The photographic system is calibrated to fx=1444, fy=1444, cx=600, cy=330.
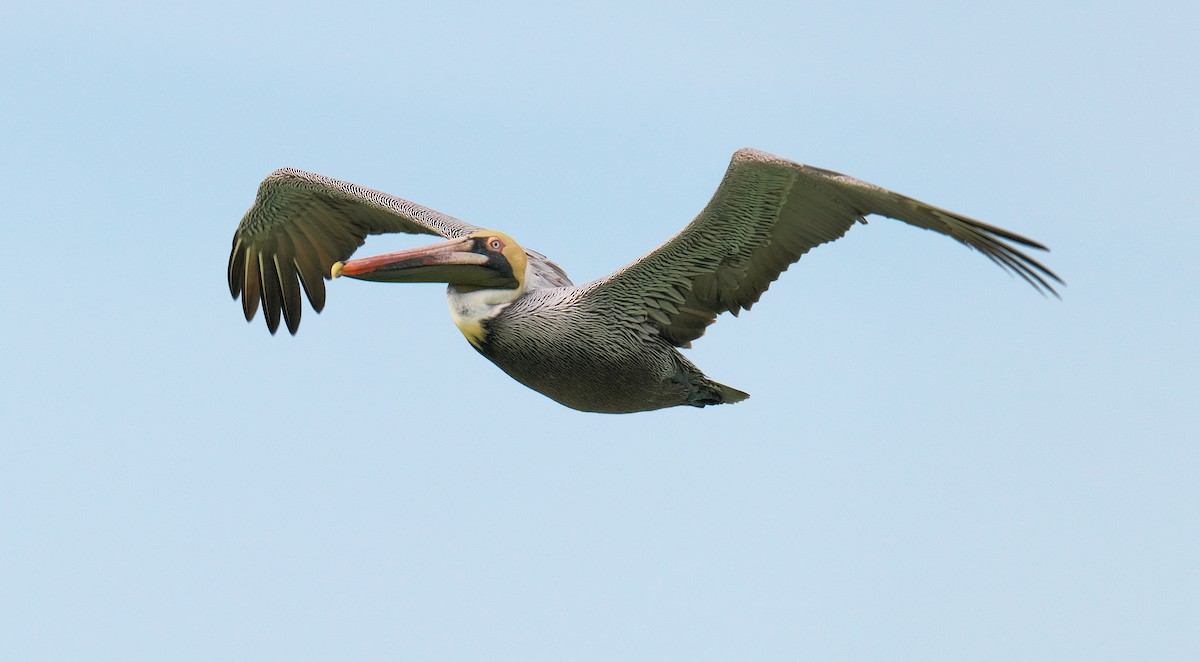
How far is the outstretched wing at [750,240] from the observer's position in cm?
758

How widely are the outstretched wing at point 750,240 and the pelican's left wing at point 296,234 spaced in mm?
2455

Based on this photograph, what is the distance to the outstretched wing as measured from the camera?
24.9ft

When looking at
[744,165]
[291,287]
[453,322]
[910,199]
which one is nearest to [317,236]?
[291,287]

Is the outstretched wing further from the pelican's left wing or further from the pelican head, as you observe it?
the pelican's left wing

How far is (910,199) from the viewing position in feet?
24.7

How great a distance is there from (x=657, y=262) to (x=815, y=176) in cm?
109

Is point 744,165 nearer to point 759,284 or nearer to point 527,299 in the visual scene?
point 759,284

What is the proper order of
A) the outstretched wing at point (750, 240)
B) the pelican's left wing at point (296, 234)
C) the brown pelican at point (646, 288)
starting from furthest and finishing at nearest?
the pelican's left wing at point (296, 234) → the brown pelican at point (646, 288) → the outstretched wing at point (750, 240)

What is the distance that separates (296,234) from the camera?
10.8 meters

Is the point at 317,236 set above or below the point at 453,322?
above

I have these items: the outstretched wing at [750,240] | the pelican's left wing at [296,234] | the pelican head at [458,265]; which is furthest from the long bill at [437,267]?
the pelican's left wing at [296,234]

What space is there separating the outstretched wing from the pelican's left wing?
2455mm

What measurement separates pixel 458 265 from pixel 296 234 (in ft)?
9.16

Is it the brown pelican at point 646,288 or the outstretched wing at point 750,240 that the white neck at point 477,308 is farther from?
the outstretched wing at point 750,240
